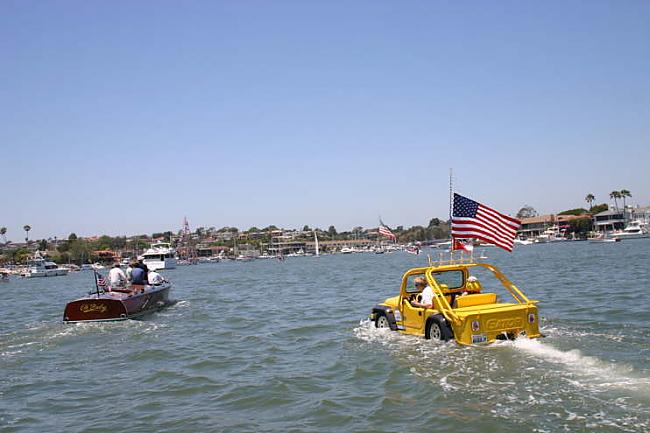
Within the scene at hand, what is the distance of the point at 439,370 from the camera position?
441 inches

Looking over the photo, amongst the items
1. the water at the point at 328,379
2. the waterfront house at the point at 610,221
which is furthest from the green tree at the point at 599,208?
the water at the point at 328,379

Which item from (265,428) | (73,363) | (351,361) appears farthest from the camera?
(73,363)

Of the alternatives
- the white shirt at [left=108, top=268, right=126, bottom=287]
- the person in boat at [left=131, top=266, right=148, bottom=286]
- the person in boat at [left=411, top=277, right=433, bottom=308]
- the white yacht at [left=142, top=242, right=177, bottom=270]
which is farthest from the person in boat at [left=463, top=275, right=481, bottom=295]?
the white yacht at [left=142, top=242, right=177, bottom=270]

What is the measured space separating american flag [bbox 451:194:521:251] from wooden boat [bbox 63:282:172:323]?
1316 centimetres

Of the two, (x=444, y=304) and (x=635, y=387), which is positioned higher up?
(x=444, y=304)

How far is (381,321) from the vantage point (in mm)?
16594

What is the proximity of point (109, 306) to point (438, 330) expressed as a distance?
43.1ft

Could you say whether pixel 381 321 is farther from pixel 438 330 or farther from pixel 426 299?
pixel 438 330

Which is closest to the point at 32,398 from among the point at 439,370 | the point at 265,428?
the point at 265,428

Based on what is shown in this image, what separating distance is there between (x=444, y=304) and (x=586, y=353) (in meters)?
3.12

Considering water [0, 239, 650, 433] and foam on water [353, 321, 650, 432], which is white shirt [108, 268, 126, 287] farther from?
foam on water [353, 321, 650, 432]

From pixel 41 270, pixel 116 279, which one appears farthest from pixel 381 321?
pixel 41 270

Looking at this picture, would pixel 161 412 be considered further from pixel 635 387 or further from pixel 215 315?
pixel 215 315

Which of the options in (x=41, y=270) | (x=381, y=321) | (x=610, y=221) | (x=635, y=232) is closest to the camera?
(x=381, y=321)
